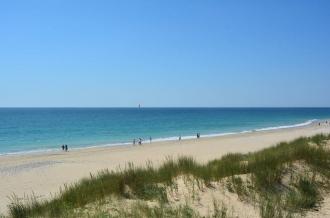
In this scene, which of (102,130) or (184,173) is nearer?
(184,173)

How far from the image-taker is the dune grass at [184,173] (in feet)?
22.7

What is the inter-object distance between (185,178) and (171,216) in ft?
10.3

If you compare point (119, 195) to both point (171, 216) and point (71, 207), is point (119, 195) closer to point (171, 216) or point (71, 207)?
point (71, 207)

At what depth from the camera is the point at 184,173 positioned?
373 inches

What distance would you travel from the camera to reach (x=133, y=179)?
28.1 feet

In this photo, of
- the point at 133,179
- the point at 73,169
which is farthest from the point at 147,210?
the point at 73,169

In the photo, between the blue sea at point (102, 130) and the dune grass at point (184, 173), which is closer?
the dune grass at point (184, 173)

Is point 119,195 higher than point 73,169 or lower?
higher

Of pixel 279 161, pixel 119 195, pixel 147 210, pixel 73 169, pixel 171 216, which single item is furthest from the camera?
pixel 73 169

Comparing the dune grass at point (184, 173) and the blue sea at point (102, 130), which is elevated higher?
the dune grass at point (184, 173)

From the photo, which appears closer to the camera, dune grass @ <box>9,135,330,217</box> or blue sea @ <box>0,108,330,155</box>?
dune grass @ <box>9,135,330,217</box>

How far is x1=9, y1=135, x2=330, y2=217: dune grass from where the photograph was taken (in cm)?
691

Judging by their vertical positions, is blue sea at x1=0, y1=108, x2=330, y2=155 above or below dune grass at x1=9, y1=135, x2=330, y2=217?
below

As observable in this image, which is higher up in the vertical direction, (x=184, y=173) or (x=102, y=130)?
(x=184, y=173)
